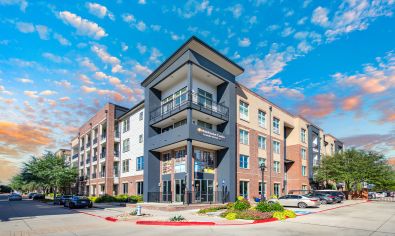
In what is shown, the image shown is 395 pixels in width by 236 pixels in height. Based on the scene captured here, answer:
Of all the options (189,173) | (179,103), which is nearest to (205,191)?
(189,173)

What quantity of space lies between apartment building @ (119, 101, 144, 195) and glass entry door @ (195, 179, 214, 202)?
11.0 m

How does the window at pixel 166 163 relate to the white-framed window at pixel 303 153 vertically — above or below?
below

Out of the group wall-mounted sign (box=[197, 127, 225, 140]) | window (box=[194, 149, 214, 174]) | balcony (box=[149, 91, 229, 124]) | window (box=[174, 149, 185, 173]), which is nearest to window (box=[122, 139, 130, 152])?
balcony (box=[149, 91, 229, 124])

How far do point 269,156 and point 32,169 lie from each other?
140 feet

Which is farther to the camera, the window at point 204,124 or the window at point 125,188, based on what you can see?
A: the window at point 125,188

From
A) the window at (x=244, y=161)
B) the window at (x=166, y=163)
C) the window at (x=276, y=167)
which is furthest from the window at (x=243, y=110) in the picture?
the window at (x=166, y=163)

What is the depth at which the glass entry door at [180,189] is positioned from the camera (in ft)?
102

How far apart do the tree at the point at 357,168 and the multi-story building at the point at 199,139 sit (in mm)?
4689

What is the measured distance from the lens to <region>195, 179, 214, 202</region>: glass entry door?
101 ft

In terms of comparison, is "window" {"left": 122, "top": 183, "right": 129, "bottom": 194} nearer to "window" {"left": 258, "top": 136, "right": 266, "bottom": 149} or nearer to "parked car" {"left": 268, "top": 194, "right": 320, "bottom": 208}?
"window" {"left": 258, "top": 136, "right": 266, "bottom": 149}

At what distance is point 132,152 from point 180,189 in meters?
14.3

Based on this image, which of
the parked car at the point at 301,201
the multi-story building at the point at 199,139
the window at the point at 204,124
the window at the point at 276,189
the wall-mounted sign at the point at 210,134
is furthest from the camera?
the window at the point at 276,189

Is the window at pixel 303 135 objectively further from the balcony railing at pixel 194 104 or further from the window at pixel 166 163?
the window at pixel 166 163

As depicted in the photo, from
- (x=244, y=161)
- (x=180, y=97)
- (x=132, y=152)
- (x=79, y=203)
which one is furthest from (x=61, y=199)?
(x=244, y=161)
